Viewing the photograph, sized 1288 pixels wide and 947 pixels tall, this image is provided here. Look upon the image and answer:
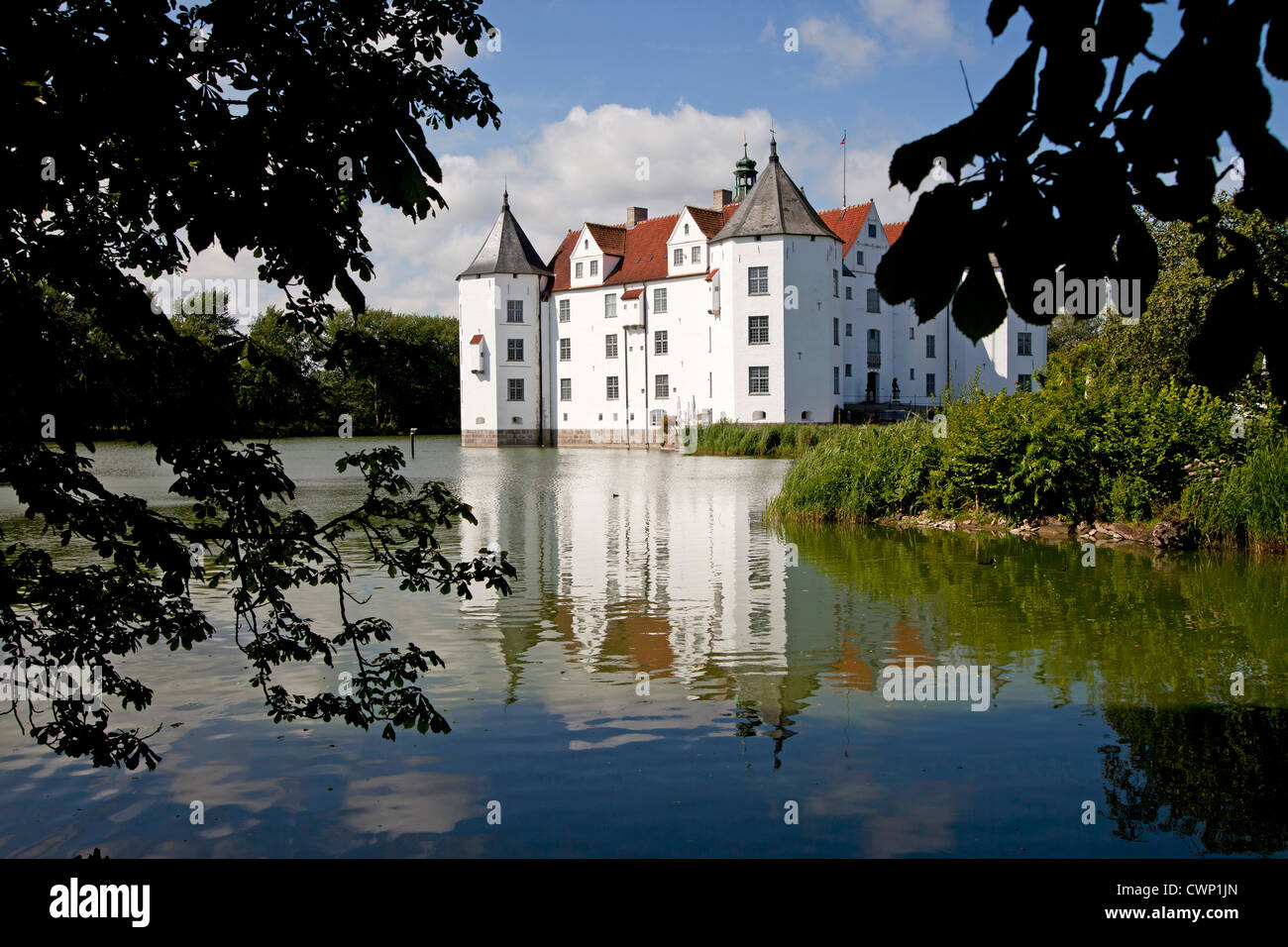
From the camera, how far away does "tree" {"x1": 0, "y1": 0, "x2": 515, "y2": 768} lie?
4.21 meters

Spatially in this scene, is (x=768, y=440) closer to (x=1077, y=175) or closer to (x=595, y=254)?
(x=595, y=254)

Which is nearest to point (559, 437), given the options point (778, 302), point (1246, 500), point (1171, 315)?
point (778, 302)

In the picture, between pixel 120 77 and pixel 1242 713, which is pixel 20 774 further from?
pixel 1242 713

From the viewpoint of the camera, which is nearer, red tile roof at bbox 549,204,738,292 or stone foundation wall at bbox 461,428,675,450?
red tile roof at bbox 549,204,738,292

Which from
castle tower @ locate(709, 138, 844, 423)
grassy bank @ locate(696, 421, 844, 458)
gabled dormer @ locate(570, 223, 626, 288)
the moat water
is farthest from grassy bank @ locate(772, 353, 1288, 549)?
gabled dormer @ locate(570, 223, 626, 288)

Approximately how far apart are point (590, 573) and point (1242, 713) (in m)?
8.60

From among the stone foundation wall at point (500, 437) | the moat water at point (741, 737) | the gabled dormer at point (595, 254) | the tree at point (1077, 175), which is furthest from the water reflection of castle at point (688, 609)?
the stone foundation wall at point (500, 437)

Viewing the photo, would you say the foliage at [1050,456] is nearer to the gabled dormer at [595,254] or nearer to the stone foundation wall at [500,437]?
the gabled dormer at [595,254]

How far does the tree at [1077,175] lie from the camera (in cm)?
228

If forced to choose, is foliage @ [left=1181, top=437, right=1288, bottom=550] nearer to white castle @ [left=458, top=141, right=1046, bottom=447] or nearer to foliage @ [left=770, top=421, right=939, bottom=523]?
foliage @ [left=770, top=421, right=939, bottom=523]

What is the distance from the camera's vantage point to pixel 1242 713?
767 cm

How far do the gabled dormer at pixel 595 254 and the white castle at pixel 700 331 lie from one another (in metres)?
0.10

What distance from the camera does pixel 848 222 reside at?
210 feet
